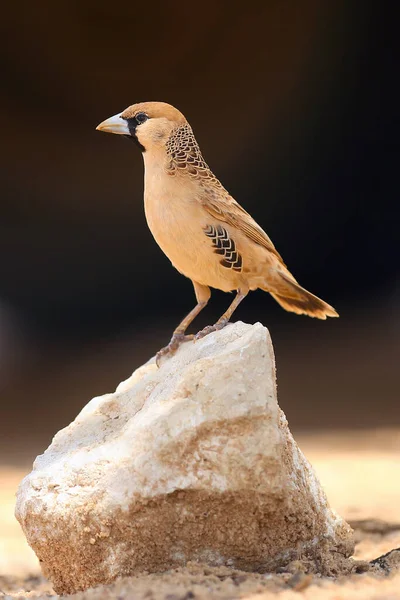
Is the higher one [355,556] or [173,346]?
[173,346]

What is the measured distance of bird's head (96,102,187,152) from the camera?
3.42 m

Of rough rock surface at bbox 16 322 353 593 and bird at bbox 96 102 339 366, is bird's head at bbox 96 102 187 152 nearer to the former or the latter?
bird at bbox 96 102 339 366

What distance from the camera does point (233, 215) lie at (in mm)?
3463

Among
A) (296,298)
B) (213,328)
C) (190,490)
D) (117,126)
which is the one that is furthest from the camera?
(296,298)

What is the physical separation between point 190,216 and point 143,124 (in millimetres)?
483

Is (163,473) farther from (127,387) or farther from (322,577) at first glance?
(127,387)

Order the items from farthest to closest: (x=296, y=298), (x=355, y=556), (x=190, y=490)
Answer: (x=355, y=556)
(x=296, y=298)
(x=190, y=490)

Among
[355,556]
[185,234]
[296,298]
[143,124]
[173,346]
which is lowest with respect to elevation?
[355,556]

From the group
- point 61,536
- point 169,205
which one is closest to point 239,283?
point 169,205

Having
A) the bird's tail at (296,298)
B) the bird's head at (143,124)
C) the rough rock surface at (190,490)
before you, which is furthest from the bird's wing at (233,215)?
the rough rock surface at (190,490)

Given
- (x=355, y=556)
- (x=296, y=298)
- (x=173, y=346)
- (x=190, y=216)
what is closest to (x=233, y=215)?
(x=190, y=216)

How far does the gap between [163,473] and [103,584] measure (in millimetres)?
454

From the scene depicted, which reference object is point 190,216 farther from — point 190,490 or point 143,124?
point 190,490

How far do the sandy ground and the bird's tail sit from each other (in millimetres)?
1159
